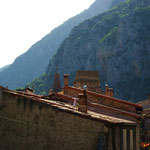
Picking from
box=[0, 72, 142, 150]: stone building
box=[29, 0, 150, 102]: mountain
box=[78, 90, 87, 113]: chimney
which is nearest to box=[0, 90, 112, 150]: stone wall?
box=[0, 72, 142, 150]: stone building

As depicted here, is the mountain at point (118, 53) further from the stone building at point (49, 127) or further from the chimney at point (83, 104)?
the stone building at point (49, 127)

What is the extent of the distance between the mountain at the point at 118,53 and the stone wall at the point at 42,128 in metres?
104

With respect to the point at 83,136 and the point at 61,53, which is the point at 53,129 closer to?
the point at 83,136

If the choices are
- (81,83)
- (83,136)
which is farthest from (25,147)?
(81,83)

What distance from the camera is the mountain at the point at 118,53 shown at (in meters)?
127

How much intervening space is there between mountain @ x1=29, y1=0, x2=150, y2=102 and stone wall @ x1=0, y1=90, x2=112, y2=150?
104427mm

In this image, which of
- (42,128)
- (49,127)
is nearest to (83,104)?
(49,127)

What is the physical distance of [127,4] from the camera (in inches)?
7057

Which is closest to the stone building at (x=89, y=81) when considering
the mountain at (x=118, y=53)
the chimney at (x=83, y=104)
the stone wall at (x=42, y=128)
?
the chimney at (x=83, y=104)

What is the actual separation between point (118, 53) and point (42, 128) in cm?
12266

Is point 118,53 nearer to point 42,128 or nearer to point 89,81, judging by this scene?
point 89,81

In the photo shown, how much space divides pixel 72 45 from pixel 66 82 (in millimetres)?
144255

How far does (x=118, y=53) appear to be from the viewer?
138 m

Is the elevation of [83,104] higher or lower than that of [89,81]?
lower
